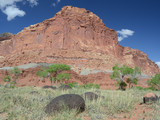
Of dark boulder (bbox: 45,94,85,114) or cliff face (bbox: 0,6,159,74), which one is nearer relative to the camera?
dark boulder (bbox: 45,94,85,114)

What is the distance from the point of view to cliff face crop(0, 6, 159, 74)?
5825 cm

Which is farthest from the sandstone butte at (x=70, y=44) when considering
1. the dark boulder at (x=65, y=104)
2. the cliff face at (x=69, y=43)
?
the dark boulder at (x=65, y=104)

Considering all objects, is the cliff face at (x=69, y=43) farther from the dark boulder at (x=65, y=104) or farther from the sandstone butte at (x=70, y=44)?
the dark boulder at (x=65, y=104)

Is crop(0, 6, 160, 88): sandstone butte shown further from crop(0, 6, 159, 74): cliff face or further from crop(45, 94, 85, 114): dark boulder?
crop(45, 94, 85, 114): dark boulder

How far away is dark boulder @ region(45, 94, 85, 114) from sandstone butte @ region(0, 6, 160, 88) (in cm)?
4468

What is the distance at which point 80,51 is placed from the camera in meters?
63.5

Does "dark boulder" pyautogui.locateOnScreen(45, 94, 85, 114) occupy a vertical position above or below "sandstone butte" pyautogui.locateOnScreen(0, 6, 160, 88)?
below

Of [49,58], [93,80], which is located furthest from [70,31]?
[93,80]

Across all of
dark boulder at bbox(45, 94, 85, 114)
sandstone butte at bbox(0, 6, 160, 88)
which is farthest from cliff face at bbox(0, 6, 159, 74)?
dark boulder at bbox(45, 94, 85, 114)

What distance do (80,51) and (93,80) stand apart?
22730 millimetres

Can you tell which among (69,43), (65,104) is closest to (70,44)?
(69,43)

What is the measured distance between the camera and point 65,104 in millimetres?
5711

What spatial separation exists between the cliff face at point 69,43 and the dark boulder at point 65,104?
4675cm

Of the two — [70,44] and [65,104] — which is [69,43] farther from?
[65,104]
